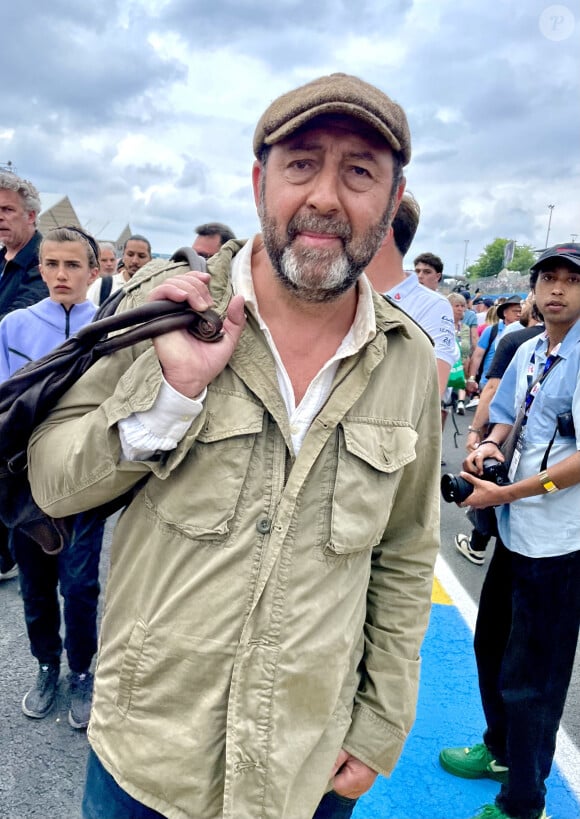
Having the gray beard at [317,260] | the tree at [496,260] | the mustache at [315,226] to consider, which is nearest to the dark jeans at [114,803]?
the gray beard at [317,260]

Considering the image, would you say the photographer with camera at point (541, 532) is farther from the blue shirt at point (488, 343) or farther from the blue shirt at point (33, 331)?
the blue shirt at point (488, 343)

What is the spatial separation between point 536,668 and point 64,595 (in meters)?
2.03

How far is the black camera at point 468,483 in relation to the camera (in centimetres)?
229

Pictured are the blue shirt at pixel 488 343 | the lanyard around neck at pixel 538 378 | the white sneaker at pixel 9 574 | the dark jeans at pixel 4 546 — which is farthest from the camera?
the blue shirt at pixel 488 343

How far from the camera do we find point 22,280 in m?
3.36

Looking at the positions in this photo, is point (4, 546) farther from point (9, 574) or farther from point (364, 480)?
Answer: point (9, 574)

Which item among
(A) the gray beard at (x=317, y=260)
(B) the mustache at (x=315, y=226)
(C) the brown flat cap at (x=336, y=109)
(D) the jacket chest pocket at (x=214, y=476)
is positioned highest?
(C) the brown flat cap at (x=336, y=109)

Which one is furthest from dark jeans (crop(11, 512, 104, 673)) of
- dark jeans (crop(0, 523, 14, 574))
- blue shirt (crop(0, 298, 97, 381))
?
dark jeans (crop(0, 523, 14, 574))

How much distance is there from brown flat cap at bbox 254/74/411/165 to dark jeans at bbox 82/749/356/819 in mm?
1465

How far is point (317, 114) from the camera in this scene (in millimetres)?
1226

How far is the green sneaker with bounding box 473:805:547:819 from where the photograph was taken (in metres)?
2.15

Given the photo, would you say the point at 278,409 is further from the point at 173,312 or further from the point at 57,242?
the point at 57,242

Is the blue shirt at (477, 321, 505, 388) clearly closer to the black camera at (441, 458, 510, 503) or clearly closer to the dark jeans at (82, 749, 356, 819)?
the black camera at (441, 458, 510, 503)

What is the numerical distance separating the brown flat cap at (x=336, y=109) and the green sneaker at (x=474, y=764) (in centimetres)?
243
